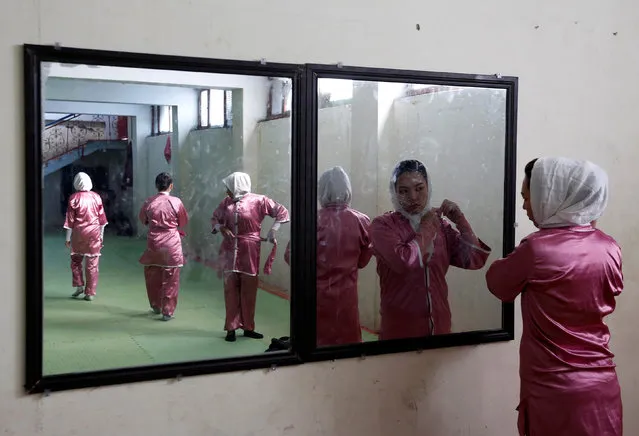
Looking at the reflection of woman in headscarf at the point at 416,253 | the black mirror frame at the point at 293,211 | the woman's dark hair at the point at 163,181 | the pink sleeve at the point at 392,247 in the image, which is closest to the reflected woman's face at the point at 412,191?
the reflection of woman in headscarf at the point at 416,253

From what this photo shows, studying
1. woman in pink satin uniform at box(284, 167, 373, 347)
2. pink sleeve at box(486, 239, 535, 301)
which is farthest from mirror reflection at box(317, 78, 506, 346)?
pink sleeve at box(486, 239, 535, 301)

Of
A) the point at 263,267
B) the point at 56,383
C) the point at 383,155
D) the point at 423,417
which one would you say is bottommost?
the point at 423,417

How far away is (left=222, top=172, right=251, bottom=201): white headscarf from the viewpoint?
2.33 m

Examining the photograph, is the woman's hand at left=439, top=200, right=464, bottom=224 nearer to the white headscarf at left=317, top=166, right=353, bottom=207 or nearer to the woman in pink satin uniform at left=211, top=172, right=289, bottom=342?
the white headscarf at left=317, top=166, right=353, bottom=207

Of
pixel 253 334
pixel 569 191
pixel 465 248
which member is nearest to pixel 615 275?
pixel 569 191

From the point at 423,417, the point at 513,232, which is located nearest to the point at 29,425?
the point at 423,417

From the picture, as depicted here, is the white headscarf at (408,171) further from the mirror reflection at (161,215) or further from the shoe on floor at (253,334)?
the shoe on floor at (253,334)

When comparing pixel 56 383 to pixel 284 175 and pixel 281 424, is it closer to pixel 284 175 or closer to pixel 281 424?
pixel 281 424

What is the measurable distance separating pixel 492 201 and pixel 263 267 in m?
0.99

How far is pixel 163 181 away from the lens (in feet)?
7.39

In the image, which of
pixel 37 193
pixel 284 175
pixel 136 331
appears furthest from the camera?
pixel 284 175

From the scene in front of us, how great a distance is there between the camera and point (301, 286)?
2.42 m

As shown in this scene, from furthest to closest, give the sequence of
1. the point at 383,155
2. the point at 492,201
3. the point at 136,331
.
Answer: the point at 492,201 → the point at 383,155 → the point at 136,331

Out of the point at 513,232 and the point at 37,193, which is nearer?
the point at 37,193
